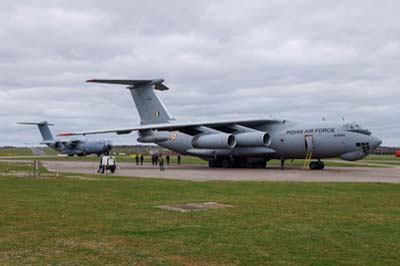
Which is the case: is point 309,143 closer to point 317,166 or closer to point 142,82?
point 317,166

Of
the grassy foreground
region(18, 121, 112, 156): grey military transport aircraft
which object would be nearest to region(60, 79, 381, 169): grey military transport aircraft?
the grassy foreground

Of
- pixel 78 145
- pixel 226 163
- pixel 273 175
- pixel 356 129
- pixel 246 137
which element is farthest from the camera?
pixel 78 145

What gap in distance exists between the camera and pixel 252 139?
31188 millimetres

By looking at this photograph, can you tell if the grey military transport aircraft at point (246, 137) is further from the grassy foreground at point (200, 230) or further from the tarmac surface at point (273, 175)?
the grassy foreground at point (200, 230)

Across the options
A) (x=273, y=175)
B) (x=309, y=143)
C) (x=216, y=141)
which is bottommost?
(x=273, y=175)

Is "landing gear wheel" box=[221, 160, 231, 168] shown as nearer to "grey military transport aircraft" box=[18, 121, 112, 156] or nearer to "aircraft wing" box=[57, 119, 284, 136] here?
"aircraft wing" box=[57, 119, 284, 136]

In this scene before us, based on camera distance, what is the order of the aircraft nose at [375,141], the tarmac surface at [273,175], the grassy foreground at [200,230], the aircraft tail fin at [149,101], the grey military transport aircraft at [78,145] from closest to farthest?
1. the grassy foreground at [200,230]
2. the tarmac surface at [273,175]
3. the aircraft nose at [375,141]
4. the aircraft tail fin at [149,101]
5. the grey military transport aircraft at [78,145]

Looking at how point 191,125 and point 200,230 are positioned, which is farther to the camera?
point 191,125

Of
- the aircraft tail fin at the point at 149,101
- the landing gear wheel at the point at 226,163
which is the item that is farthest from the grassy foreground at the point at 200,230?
the aircraft tail fin at the point at 149,101

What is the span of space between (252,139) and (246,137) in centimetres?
48

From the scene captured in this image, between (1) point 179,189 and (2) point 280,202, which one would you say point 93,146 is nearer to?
(1) point 179,189

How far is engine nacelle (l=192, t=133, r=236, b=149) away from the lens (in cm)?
3134

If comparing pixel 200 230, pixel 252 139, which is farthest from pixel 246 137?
pixel 200 230

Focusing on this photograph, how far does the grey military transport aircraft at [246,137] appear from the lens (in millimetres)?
29234
